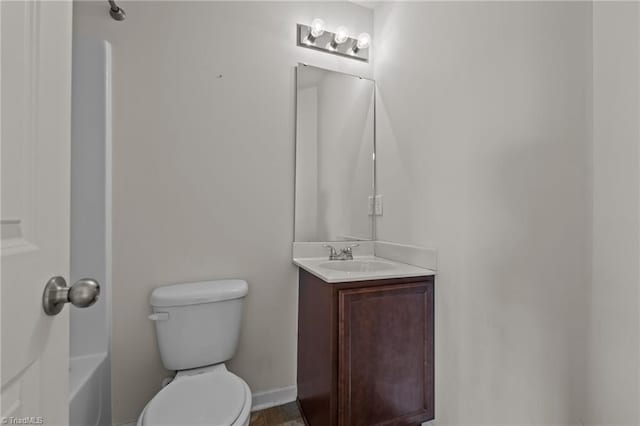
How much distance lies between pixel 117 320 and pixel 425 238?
1.65m

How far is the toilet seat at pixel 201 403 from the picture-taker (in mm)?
1049

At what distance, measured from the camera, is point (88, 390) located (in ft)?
4.23

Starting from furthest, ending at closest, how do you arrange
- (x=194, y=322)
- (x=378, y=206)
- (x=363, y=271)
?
1. (x=378, y=206)
2. (x=363, y=271)
3. (x=194, y=322)

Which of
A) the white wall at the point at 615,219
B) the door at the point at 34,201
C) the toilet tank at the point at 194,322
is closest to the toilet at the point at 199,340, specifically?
the toilet tank at the point at 194,322

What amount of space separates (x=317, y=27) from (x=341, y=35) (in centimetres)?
17

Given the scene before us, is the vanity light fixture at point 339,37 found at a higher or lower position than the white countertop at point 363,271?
higher

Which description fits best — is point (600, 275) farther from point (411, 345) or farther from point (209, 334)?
point (209, 334)

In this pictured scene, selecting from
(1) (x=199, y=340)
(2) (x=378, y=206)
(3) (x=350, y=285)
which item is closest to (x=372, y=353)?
(3) (x=350, y=285)

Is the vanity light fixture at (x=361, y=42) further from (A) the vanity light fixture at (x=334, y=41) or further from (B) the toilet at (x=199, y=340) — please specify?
(B) the toilet at (x=199, y=340)

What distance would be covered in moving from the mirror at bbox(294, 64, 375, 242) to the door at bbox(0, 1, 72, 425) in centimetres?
138

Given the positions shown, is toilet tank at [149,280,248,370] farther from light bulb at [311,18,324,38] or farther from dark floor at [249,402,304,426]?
light bulb at [311,18,324,38]

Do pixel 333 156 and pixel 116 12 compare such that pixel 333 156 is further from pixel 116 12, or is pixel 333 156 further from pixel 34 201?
pixel 34 201

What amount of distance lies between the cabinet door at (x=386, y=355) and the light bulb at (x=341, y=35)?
1.59 meters

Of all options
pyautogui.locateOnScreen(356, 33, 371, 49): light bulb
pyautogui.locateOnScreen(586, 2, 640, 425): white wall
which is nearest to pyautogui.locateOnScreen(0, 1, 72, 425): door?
pyautogui.locateOnScreen(586, 2, 640, 425): white wall
